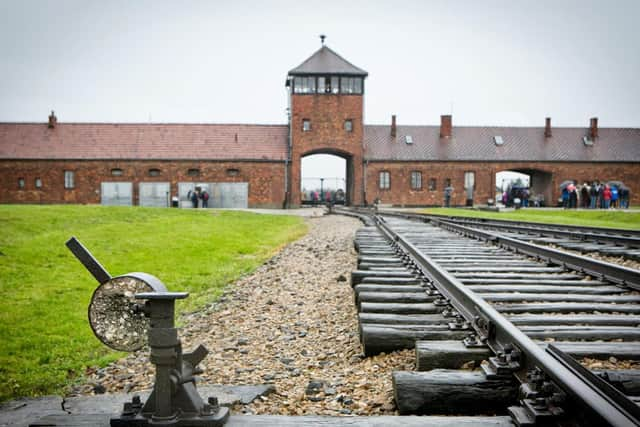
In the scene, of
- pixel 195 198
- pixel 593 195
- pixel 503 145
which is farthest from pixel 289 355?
pixel 503 145

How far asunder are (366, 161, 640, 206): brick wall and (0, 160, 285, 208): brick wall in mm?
9059

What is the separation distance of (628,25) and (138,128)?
135 ft

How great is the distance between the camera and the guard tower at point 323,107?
132ft

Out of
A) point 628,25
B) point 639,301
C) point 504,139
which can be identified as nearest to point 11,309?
point 639,301

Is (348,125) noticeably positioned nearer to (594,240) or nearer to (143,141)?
(143,141)

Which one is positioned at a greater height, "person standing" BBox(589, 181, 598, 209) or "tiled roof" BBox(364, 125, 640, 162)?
"tiled roof" BBox(364, 125, 640, 162)

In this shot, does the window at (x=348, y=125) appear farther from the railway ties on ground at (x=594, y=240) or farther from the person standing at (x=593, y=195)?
the railway ties on ground at (x=594, y=240)

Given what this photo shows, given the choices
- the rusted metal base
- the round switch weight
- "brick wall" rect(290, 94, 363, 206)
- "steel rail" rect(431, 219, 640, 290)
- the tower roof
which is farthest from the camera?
"brick wall" rect(290, 94, 363, 206)

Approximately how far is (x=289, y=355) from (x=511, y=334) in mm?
1747

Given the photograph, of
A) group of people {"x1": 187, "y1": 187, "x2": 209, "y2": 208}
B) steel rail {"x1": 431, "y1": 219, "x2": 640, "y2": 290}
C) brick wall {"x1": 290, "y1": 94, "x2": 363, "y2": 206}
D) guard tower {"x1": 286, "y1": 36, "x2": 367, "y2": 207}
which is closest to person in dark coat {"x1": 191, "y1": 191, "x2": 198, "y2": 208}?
group of people {"x1": 187, "y1": 187, "x2": 209, "y2": 208}

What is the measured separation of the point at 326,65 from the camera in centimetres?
4012

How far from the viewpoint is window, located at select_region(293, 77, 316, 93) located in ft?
132

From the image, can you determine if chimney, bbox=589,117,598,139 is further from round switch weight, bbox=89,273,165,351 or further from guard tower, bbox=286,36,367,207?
round switch weight, bbox=89,273,165,351

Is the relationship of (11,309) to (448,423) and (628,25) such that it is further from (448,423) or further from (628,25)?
(628,25)
